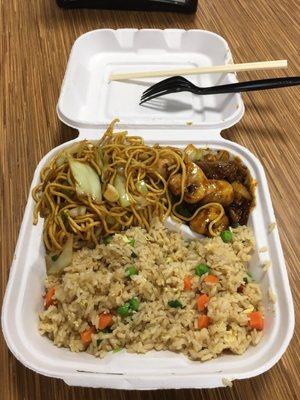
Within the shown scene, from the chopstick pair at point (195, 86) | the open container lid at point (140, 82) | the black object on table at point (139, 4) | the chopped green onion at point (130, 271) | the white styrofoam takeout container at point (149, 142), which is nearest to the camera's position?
the white styrofoam takeout container at point (149, 142)

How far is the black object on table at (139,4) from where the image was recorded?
2.74 meters

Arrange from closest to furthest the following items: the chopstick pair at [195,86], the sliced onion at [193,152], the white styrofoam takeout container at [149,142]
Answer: the white styrofoam takeout container at [149,142] → the sliced onion at [193,152] → the chopstick pair at [195,86]

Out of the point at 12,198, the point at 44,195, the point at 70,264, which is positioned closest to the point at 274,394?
the point at 70,264

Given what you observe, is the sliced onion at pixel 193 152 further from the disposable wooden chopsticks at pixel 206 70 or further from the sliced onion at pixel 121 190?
the disposable wooden chopsticks at pixel 206 70

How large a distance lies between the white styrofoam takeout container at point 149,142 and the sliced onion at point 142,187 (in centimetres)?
26

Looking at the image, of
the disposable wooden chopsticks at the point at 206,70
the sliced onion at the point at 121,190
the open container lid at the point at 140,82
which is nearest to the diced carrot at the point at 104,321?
the sliced onion at the point at 121,190

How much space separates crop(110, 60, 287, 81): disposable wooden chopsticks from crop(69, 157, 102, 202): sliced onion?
83 centimetres

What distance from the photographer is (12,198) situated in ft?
6.09

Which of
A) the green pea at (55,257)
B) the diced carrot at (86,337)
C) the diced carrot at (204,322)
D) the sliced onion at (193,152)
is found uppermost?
the sliced onion at (193,152)

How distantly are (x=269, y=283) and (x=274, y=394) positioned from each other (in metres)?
0.39

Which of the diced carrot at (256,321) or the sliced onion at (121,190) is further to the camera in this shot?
the sliced onion at (121,190)

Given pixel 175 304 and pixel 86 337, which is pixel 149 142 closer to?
pixel 175 304

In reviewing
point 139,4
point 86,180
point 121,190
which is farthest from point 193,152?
point 139,4

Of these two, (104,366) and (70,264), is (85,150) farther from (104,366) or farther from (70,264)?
(104,366)
